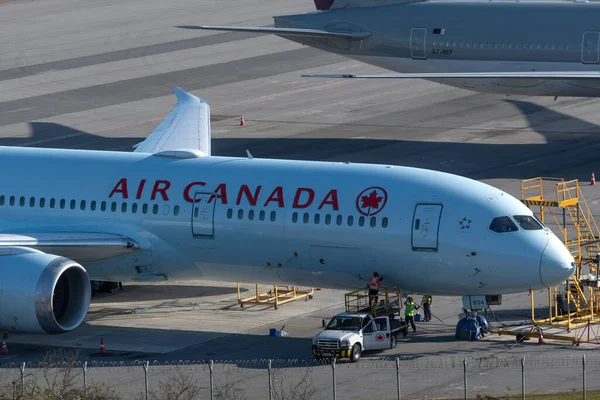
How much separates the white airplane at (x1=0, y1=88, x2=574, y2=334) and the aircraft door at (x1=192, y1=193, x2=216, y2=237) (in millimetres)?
30

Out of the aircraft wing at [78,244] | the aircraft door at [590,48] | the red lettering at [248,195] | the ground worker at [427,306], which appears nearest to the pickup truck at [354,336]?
the ground worker at [427,306]

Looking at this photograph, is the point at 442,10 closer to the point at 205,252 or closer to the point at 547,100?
the point at 547,100

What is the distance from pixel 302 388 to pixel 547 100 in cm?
4608

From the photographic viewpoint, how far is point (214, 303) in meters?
43.0

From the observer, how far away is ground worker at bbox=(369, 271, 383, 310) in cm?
3697

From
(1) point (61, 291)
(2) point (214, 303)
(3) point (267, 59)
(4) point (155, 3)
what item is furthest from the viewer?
(4) point (155, 3)

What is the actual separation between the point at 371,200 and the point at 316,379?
6004 millimetres

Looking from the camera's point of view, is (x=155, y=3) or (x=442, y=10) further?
(x=155, y=3)

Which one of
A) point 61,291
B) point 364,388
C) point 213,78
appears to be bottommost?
point 364,388

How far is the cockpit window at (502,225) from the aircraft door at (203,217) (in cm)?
832

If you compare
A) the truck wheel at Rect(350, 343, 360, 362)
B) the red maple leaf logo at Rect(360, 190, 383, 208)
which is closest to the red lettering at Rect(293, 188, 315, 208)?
the red maple leaf logo at Rect(360, 190, 383, 208)

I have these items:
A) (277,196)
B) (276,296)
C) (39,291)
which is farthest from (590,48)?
(39,291)

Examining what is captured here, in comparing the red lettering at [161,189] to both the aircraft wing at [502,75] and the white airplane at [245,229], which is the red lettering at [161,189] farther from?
the aircraft wing at [502,75]

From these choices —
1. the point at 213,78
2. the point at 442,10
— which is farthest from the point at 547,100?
the point at 213,78
